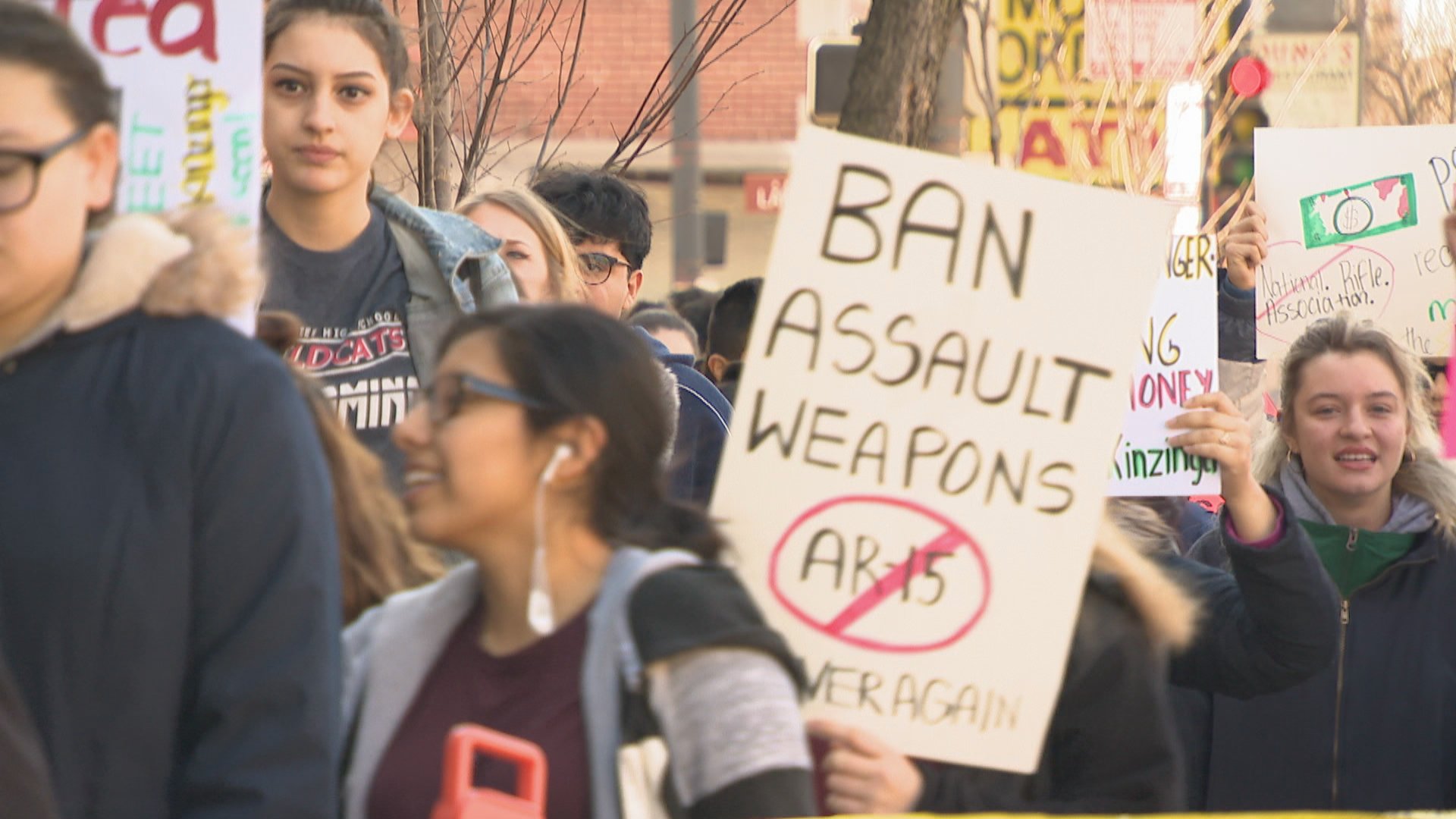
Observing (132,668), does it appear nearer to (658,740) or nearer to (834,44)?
(658,740)

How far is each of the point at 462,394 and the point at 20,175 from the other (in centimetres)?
61

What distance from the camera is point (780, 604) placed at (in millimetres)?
2906

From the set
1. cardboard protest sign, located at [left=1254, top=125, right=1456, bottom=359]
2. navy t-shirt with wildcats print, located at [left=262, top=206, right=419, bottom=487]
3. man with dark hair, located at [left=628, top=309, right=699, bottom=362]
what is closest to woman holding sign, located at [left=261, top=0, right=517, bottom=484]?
navy t-shirt with wildcats print, located at [left=262, top=206, right=419, bottom=487]

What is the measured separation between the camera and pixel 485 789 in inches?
93.0

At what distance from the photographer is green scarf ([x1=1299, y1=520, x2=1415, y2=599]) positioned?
4.55 m

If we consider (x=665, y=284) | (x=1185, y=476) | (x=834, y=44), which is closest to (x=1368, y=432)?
(x=1185, y=476)

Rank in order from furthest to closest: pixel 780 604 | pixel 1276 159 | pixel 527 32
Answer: pixel 1276 159
pixel 527 32
pixel 780 604

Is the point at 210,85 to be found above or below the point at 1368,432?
above

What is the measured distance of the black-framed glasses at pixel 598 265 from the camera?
17.3 ft

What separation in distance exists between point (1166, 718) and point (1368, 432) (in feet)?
5.99

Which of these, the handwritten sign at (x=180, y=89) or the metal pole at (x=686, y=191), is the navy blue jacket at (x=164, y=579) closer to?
the handwritten sign at (x=180, y=89)

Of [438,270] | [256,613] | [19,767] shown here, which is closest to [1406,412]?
[438,270]

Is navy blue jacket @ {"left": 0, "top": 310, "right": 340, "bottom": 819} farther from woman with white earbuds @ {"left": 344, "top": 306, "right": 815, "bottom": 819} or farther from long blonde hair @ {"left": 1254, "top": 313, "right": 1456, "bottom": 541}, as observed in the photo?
long blonde hair @ {"left": 1254, "top": 313, "right": 1456, "bottom": 541}

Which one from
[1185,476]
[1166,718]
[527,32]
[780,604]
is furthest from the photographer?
[527,32]
